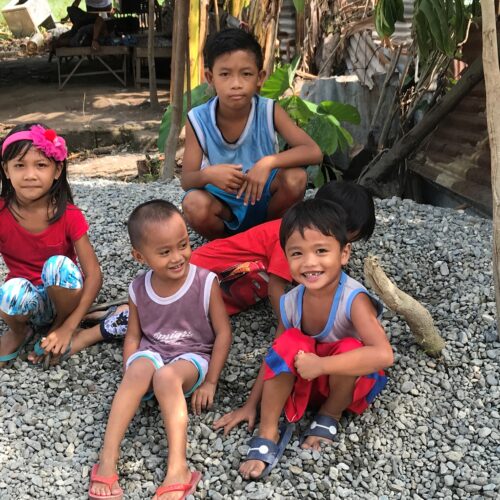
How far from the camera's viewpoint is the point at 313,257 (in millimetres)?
2156

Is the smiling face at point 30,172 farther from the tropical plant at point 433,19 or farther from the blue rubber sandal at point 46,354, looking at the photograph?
the tropical plant at point 433,19

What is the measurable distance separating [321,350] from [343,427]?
0.89 ft

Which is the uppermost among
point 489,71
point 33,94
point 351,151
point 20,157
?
point 489,71

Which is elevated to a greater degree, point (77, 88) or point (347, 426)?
point (347, 426)

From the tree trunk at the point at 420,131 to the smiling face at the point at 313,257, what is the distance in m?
2.43

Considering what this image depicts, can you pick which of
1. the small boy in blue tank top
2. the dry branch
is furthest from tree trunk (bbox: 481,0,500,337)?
the small boy in blue tank top

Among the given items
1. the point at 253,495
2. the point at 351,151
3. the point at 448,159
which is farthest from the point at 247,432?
the point at 351,151

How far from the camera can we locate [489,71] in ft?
7.63

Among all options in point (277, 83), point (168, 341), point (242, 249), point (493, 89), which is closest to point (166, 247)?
point (168, 341)

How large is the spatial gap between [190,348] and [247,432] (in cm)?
35

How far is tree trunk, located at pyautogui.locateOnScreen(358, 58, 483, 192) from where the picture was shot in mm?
4152

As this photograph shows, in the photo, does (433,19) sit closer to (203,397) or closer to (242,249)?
(242,249)

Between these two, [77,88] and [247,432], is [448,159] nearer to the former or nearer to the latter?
[247,432]

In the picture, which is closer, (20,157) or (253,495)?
(253,495)
